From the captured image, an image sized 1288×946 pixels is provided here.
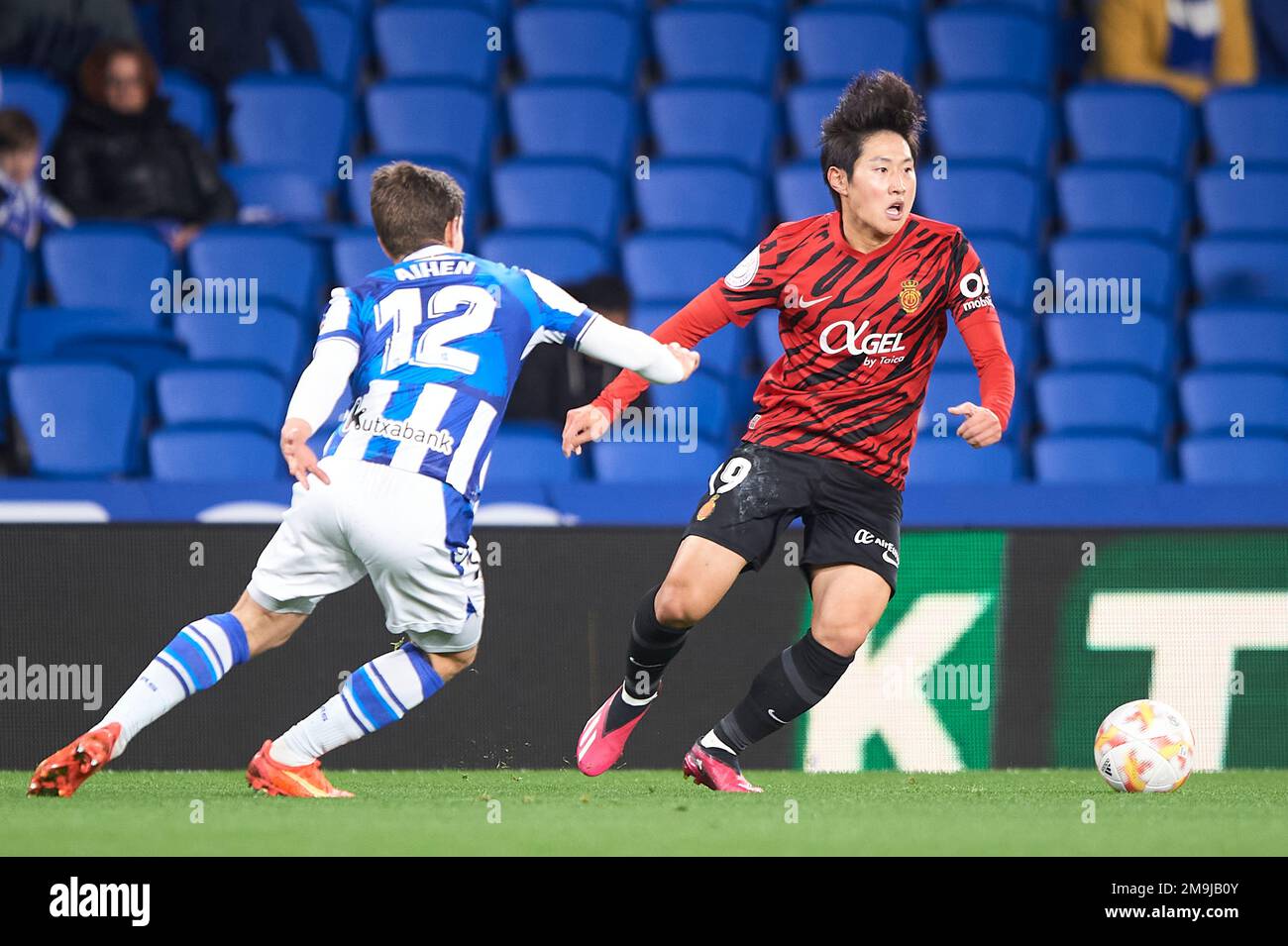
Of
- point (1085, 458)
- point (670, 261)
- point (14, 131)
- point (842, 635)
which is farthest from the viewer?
point (670, 261)

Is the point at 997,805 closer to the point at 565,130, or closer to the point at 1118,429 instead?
the point at 1118,429

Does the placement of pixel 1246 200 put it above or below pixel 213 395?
above

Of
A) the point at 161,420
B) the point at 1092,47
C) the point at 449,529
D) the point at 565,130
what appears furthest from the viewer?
the point at 1092,47

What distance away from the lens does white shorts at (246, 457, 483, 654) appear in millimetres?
4734

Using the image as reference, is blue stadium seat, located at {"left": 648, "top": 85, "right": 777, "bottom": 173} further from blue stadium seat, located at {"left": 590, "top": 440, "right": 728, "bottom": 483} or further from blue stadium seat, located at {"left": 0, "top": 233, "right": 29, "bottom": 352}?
blue stadium seat, located at {"left": 0, "top": 233, "right": 29, "bottom": 352}

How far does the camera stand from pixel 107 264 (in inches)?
342

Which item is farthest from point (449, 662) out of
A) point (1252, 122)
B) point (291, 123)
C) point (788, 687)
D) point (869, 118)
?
point (1252, 122)

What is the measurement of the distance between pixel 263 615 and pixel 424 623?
0.44 m

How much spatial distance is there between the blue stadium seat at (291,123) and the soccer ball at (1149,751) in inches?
220

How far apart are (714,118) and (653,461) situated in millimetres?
2352

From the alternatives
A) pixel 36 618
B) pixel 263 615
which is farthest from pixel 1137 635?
pixel 36 618

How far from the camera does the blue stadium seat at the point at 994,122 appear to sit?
9.81 metres

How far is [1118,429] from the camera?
8.59 metres

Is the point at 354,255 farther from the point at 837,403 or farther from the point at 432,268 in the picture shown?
the point at 837,403
